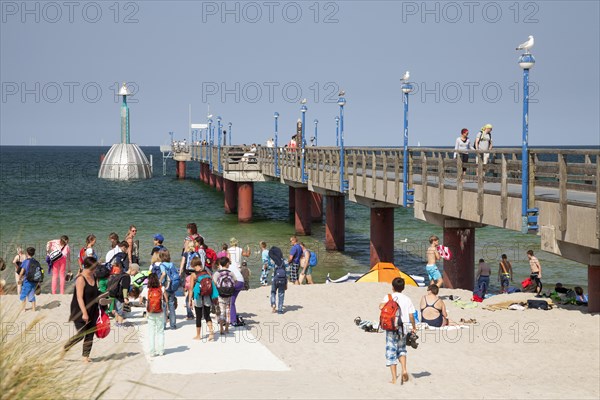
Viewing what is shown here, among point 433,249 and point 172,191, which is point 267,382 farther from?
point 172,191

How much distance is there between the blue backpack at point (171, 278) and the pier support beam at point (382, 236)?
537 inches

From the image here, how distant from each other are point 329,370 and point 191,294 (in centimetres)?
315

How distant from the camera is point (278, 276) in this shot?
1603 centimetres

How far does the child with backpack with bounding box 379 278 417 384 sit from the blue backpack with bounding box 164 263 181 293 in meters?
4.25

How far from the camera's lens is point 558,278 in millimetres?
27250

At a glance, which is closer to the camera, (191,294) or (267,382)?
(267,382)

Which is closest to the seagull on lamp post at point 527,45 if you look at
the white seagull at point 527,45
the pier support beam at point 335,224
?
the white seagull at point 527,45

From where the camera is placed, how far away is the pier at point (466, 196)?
13.7 meters

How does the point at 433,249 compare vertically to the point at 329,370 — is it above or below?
above

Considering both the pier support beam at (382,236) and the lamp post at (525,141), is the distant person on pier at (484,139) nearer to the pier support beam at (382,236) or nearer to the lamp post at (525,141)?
the lamp post at (525,141)

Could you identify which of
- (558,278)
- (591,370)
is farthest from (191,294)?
(558,278)

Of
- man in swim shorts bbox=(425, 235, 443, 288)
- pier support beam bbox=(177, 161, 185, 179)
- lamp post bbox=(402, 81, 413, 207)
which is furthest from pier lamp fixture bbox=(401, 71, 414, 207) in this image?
pier support beam bbox=(177, 161, 185, 179)

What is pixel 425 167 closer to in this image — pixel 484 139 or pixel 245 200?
pixel 484 139

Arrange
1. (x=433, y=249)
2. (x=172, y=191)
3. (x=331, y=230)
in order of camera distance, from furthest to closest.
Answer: (x=172, y=191)
(x=331, y=230)
(x=433, y=249)
